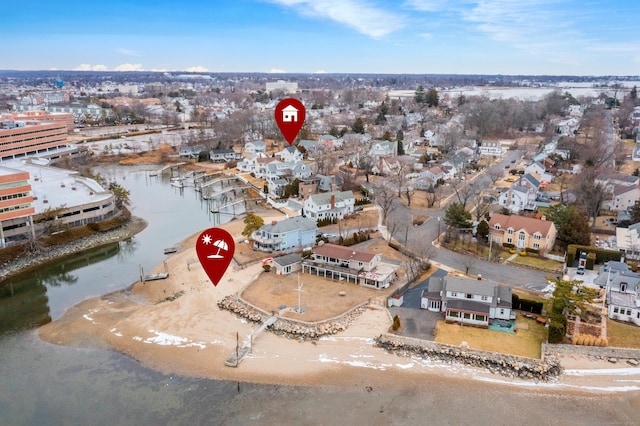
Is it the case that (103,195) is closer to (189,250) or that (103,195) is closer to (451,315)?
(189,250)

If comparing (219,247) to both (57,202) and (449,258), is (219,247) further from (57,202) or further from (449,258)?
(57,202)

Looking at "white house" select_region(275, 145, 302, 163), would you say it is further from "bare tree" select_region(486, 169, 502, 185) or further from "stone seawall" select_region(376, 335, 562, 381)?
"stone seawall" select_region(376, 335, 562, 381)

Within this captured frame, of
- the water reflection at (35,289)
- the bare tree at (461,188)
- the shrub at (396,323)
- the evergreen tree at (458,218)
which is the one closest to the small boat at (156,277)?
the water reflection at (35,289)

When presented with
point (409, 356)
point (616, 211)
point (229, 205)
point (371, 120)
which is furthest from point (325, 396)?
point (371, 120)

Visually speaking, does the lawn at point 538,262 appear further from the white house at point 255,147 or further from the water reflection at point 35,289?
the white house at point 255,147

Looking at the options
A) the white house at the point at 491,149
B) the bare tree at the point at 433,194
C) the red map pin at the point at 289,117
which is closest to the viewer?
the red map pin at the point at 289,117

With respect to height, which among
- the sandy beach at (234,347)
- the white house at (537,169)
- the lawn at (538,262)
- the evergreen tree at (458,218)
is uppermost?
the white house at (537,169)

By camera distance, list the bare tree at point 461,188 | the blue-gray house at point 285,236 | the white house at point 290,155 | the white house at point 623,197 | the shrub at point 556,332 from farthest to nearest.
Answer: the white house at point 290,155 → the bare tree at point 461,188 → the white house at point 623,197 → the blue-gray house at point 285,236 → the shrub at point 556,332

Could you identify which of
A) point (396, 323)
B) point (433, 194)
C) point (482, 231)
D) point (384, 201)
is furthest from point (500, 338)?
point (433, 194)
